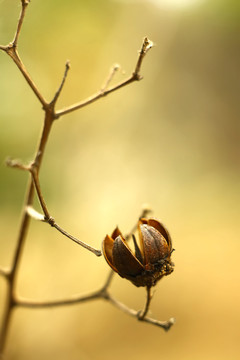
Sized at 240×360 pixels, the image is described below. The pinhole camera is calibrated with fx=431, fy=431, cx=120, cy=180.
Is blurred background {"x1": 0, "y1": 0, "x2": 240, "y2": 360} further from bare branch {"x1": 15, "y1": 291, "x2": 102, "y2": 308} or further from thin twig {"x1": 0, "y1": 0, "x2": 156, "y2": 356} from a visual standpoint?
bare branch {"x1": 15, "y1": 291, "x2": 102, "y2": 308}

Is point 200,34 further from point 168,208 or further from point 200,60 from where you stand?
point 168,208

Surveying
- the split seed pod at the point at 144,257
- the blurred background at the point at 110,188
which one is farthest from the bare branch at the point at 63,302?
the blurred background at the point at 110,188

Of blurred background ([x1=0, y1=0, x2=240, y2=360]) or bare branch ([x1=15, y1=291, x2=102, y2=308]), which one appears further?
blurred background ([x1=0, y1=0, x2=240, y2=360])

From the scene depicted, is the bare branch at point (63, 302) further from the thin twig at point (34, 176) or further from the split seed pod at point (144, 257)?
the split seed pod at point (144, 257)

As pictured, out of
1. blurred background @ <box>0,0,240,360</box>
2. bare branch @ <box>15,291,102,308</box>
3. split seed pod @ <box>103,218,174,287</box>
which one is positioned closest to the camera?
split seed pod @ <box>103,218,174,287</box>

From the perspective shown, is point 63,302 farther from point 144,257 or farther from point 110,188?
point 110,188

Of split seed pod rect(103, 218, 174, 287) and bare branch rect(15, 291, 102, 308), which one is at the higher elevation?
split seed pod rect(103, 218, 174, 287)

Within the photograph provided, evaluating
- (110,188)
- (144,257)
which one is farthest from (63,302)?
(110,188)

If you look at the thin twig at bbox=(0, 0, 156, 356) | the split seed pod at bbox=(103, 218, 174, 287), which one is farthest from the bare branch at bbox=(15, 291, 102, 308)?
the split seed pod at bbox=(103, 218, 174, 287)
